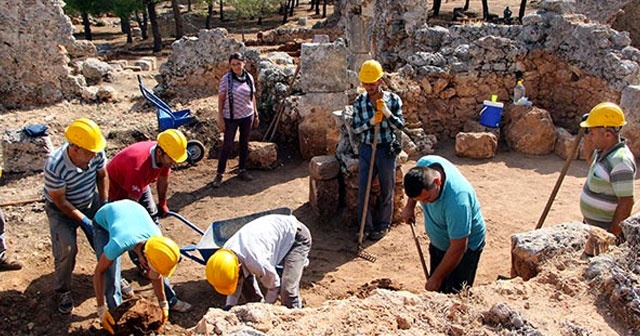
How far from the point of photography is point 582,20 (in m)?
10.1

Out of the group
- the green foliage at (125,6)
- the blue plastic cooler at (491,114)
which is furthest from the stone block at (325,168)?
the green foliage at (125,6)

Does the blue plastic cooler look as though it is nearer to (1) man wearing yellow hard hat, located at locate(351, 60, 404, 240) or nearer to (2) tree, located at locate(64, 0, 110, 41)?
(1) man wearing yellow hard hat, located at locate(351, 60, 404, 240)

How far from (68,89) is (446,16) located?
1846 centimetres

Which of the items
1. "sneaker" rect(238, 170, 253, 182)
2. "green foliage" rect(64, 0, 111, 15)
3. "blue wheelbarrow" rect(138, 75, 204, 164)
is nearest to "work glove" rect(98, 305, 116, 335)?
"sneaker" rect(238, 170, 253, 182)

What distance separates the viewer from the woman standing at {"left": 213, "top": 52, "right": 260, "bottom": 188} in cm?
725

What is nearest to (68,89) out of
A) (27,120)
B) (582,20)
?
(27,120)

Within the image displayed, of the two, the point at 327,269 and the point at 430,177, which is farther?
the point at 327,269

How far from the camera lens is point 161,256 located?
386 cm

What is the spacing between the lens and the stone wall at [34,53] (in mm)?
9266

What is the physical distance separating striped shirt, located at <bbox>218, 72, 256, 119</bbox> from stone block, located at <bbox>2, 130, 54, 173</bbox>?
8.16 ft

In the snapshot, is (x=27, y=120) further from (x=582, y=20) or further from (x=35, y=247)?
(x=582, y=20)

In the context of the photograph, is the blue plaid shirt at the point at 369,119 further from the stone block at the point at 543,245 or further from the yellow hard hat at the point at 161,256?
the yellow hard hat at the point at 161,256

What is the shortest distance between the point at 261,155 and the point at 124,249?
4175 millimetres

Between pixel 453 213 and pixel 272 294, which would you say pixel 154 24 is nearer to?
pixel 272 294
